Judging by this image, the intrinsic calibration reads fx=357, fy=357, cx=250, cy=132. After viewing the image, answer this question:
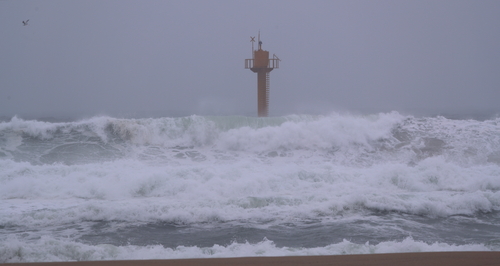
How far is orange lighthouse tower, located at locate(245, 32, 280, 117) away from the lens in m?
14.7

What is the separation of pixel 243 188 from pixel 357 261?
5672 mm

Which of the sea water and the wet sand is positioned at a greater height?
the wet sand

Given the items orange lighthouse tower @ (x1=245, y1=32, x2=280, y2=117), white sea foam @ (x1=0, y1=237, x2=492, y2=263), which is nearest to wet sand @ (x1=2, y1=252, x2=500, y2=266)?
white sea foam @ (x1=0, y1=237, x2=492, y2=263)

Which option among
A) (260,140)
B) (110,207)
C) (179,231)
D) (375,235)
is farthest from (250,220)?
(260,140)

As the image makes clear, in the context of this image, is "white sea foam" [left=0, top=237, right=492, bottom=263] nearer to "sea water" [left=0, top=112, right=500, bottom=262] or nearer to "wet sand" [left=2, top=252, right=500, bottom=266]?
"sea water" [left=0, top=112, right=500, bottom=262]

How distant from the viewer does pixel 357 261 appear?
0.99 metres

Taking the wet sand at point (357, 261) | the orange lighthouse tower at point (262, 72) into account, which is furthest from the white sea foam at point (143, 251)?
the orange lighthouse tower at point (262, 72)

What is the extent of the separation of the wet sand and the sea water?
7.50 ft

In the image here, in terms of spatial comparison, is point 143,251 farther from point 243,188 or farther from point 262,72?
point 262,72

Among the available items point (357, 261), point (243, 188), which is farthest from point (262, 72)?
point (357, 261)

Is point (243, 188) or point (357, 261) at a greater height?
point (357, 261)

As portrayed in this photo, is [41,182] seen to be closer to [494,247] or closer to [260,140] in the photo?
[260,140]

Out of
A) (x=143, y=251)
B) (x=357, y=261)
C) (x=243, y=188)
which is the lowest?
(x=243, y=188)

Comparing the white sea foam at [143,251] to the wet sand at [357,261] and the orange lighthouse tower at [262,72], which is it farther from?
the orange lighthouse tower at [262,72]
